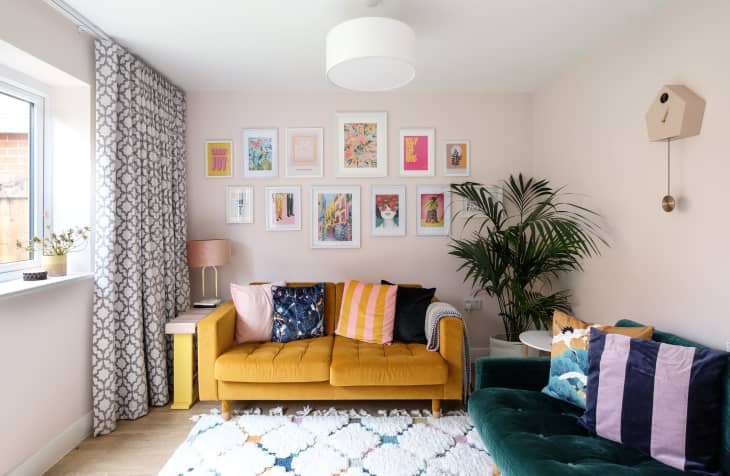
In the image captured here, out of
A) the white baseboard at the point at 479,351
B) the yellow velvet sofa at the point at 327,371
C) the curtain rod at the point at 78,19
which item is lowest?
the white baseboard at the point at 479,351

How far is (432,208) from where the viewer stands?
374 cm

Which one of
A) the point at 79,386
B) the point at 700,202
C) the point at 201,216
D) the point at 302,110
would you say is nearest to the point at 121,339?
the point at 79,386

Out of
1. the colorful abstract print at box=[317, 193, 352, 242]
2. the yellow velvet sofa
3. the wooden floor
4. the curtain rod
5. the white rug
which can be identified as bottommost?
the wooden floor

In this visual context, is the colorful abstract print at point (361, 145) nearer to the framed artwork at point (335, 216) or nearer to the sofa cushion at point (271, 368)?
the framed artwork at point (335, 216)

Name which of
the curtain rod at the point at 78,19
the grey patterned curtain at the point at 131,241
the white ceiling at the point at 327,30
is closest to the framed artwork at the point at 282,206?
the grey patterned curtain at the point at 131,241

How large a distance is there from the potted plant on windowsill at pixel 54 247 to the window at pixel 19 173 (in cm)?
6

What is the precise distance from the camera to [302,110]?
145 inches

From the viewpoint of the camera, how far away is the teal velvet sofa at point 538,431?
5.04 ft

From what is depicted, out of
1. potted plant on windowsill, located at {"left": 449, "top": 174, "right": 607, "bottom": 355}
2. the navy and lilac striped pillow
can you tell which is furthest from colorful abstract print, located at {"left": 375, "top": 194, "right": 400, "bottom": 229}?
the navy and lilac striped pillow

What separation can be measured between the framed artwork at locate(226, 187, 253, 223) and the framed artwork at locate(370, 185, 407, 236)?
1134mm

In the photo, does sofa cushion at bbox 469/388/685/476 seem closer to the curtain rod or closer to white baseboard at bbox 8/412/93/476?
white baseboard at bbox 8/412/93/476

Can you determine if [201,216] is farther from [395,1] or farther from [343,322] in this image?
[395,1]

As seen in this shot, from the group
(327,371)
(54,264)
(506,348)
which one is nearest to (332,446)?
(327,371)

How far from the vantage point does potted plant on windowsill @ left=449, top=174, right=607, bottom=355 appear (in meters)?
2.85
